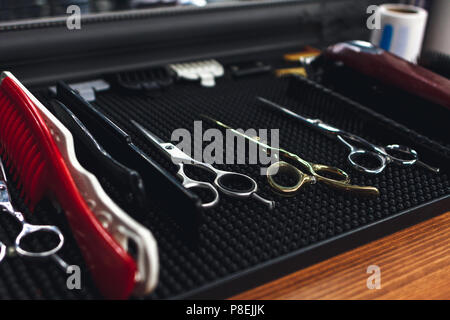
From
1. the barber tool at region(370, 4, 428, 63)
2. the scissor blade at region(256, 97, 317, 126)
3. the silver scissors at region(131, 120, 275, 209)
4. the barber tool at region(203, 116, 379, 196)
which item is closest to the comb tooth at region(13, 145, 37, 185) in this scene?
the silver scissors at region(131, 120, 275, 209)

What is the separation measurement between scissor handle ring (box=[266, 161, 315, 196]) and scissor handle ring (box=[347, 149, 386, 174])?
2.8 inches

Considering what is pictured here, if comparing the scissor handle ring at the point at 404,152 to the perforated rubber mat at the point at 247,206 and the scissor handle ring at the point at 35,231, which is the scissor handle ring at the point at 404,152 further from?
the scissor handle ring at the point at 35,231

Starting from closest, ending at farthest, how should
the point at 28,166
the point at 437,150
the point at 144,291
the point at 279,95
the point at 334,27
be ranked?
the point at 144,291, the point at 28,166, the point at 437,150, the point at 279,95, the point at 334,27

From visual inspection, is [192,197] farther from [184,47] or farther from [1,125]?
[184,47]

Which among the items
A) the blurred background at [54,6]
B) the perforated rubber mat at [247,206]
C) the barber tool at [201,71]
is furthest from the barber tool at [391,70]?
the blurred background at [54,6]

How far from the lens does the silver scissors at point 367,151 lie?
1.87 feet

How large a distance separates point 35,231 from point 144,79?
0.38 meters

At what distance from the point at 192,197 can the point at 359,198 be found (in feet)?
0.68

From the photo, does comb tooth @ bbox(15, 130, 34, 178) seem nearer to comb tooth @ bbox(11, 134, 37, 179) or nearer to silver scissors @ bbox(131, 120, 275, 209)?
comb tooth @ bbox(11, 134, 37, 179)

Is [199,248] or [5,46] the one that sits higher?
[5,46]

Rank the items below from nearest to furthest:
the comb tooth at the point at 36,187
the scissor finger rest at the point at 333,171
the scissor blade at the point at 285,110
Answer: the comb tooth at the point at 36,187 < the scissor finger rest at the point at 333,171 < the scissor blade at the point at 285,110

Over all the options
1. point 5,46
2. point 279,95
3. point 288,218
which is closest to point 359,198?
point 288,218

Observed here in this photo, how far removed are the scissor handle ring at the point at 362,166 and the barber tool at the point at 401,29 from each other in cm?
35

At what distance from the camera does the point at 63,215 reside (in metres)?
0.43
